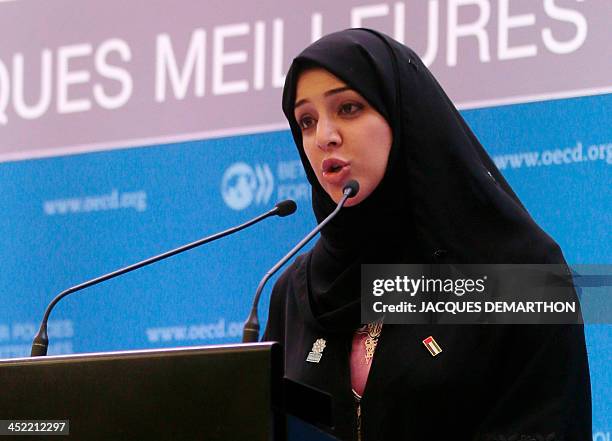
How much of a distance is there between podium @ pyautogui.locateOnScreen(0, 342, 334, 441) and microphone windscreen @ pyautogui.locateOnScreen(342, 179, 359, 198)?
508mm

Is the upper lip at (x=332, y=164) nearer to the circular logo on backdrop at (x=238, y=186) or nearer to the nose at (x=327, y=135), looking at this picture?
the nose at (x=327, y=135)

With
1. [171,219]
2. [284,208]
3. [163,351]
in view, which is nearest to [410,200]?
[284,208]

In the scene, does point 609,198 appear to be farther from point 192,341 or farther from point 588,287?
point 192,341

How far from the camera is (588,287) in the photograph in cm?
250

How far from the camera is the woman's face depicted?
76.6 inches

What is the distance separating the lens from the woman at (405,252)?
5.79ft

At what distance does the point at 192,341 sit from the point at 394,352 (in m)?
1.26

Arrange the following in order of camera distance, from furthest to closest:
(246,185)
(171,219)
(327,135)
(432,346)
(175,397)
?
(171,219) < (246,185) < (327,135) < (432,346) < (175,397)

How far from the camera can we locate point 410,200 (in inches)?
77.4

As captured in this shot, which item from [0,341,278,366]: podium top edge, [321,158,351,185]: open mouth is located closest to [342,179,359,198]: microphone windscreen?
[321,158,351,185]: open mouth

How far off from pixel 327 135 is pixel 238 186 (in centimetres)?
118

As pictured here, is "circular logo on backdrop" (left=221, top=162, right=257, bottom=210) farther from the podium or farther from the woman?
the podium

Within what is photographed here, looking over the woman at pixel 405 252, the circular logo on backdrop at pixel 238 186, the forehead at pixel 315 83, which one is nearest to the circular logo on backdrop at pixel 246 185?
the circular logo on backdrop at pixel 238 186

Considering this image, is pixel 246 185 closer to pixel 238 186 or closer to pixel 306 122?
pixel 238 186
